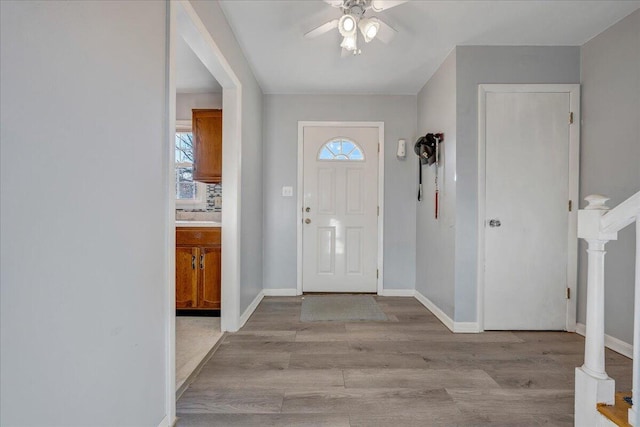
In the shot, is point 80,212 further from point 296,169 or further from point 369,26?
point 296,169

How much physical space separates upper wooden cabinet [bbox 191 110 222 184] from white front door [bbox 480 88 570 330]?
2.54 metres

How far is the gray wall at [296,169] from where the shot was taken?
4016 mm

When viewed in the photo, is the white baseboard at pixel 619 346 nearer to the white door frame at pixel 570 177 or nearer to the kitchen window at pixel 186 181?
the white door frame at pixel 570 177

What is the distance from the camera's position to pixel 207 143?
3398 mm

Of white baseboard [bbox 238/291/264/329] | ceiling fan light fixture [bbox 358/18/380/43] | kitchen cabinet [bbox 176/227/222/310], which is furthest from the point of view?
kitchen cabinet [bbox 176/227/222/310]

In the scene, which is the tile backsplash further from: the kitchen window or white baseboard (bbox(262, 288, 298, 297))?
white baseboard (bbox(262, 288, 298, 297))

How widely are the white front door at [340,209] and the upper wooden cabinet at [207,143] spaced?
108cm

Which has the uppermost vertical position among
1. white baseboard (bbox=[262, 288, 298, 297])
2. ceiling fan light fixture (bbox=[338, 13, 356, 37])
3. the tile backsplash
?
ceiling fan light fixture (bbox=[338, 13, 356, 37])

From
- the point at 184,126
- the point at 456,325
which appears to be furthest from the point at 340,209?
the point at 184,126

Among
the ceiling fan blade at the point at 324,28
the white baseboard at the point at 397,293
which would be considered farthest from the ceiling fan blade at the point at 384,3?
the white baseboard at the point at 397,293

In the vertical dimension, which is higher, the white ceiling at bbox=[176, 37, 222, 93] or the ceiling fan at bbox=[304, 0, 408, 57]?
the white ceiling at bbox=[176, 37, 222, 93]

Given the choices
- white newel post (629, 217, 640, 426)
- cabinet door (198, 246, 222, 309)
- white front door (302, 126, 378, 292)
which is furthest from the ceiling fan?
cabinet door (198, 246, 222, 309)

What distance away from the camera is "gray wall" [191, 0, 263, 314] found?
246cm

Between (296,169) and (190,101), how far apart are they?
1451 millimetres
